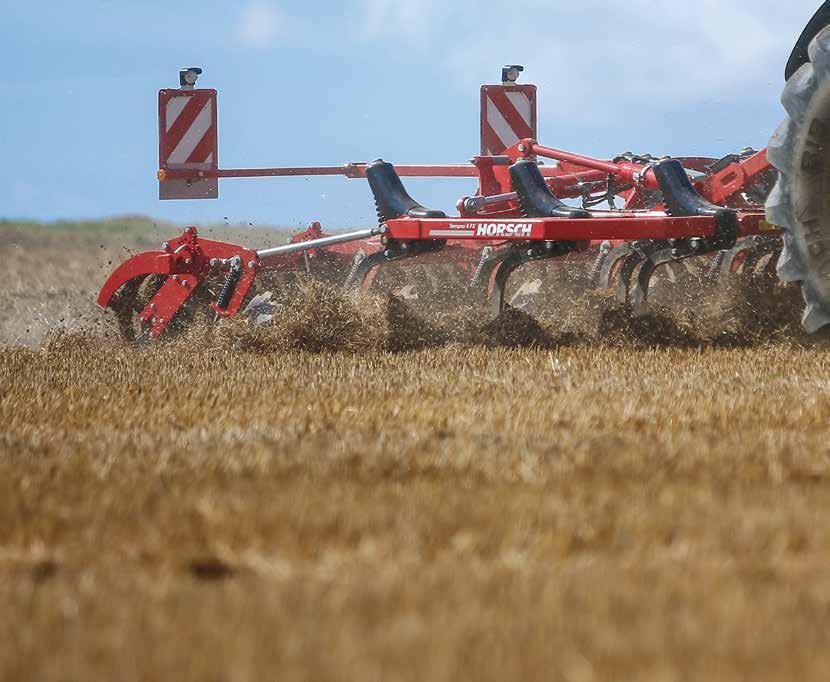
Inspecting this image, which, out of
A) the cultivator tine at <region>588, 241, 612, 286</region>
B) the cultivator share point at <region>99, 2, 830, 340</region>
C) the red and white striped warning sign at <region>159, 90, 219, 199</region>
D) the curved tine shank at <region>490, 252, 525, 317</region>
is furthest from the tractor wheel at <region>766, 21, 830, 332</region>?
the red and white striped warning sign at <region>159, 90, 219, 199</region>

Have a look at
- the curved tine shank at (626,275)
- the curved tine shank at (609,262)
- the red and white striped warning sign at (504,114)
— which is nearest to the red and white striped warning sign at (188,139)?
the red and white striped warning sign at (504,114)

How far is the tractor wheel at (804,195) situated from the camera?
19.5ft

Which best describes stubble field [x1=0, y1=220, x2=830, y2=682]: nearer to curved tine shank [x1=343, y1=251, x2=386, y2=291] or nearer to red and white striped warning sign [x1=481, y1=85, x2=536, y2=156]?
curved tine shank [x1=343, y1=251, x2=386, y2=291]

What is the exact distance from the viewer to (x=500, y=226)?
744cm

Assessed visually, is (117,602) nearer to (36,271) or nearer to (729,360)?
(729,360)

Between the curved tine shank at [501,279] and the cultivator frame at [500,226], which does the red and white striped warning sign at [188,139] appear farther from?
the curved tine shank at [501,279]

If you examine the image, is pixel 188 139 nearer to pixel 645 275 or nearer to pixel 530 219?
pixel 530 219

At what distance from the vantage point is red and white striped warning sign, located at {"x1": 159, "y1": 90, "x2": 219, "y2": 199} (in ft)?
34.1

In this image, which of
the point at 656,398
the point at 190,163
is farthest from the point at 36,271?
the point at 656,398

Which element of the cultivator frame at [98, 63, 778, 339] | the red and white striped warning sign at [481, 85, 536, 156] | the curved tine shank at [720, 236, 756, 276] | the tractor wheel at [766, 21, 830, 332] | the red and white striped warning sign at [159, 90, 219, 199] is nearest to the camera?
the tractor wheel at [766, 21, 830, 332]

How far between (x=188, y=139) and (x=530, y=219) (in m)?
4.06

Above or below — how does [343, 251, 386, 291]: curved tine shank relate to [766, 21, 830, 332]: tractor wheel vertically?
below

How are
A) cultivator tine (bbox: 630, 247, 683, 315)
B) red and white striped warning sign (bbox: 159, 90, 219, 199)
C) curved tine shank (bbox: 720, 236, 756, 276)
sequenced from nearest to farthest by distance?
cultivator tine (bbox: 630, 247, 683, 315) < curved tine shank (bbox: 720, 236, 756, 276) < red and white striped warning sign (bbox: 159, 90, 219, 199)

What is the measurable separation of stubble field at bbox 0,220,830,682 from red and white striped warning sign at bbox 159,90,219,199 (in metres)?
5.37
